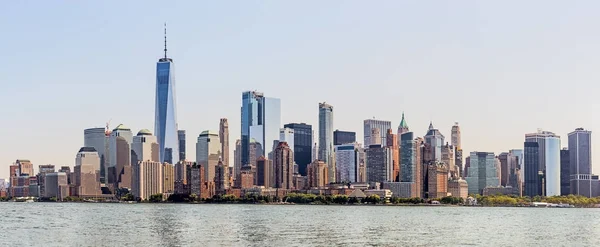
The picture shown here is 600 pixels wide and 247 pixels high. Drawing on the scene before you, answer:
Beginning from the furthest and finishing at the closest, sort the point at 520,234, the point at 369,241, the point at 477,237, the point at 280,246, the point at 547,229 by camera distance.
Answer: the point at 547,229
the point at 520,234
the point at 477,237
the point at 369,241
the point at 280,246

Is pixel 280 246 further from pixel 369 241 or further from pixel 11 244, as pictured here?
pixel 11 244

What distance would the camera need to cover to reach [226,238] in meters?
91.9

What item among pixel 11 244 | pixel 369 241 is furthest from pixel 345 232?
pixel 11 244

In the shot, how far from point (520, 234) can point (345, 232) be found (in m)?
22.9

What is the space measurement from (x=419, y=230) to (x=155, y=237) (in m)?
37.1

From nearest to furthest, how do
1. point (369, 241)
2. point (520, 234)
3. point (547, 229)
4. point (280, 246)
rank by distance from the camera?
point (280, 246) < point (369, 241) < point (520, 234) < point (547, 229)

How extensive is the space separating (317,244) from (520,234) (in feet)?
118

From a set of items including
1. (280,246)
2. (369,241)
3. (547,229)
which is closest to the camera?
(280,246)

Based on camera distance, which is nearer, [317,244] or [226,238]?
[317,244]

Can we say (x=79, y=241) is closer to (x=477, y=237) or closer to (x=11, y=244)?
(x=11, y=244)

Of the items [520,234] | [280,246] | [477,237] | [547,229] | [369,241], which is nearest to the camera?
[280,246]

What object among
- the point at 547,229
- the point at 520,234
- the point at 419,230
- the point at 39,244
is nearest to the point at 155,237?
the point at 39,244

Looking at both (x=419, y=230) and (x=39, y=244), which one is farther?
(x=419, y=230)

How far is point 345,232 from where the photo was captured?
106 meters
